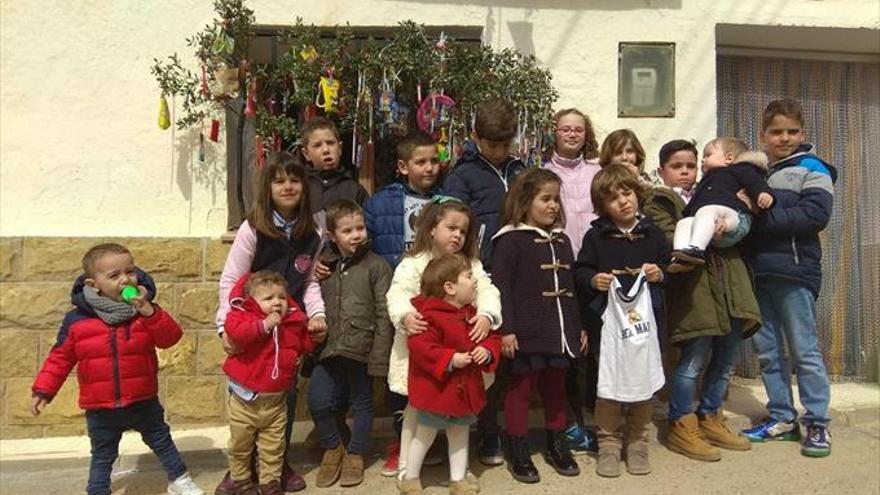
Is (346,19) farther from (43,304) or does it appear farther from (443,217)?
(43,304)

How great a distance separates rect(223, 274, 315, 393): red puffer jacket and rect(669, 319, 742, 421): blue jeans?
204 cm

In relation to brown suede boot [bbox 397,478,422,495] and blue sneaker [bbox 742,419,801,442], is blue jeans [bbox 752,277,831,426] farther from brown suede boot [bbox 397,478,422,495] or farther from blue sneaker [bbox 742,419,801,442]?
brown suede boot [bbox 397,478,422,495]

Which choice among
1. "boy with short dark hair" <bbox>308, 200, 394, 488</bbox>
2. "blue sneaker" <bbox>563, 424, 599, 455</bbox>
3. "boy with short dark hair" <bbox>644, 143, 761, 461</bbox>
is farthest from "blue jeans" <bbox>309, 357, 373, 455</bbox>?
"boy with short dark hair" <bbox>644, 143, 761, 461</bbox>

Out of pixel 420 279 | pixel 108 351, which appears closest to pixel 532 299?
pixel 420 279

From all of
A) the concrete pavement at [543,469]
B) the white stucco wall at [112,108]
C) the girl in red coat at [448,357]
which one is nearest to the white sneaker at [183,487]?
the concrete pavement at [543,469]

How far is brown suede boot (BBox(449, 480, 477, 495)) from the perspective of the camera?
3207mm

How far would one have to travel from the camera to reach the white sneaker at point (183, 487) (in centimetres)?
330

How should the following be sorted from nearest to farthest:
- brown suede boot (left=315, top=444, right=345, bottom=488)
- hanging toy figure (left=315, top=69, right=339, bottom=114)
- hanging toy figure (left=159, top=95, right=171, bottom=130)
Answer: brown suede boot (left=315, top=444, right=345, bottom=488) < hanging toy figure (left=315, top=69, right=339, bottom=114) < hanging toy figure (left=159, top=95, right=171, bottom=130)

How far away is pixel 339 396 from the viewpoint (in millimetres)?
3422

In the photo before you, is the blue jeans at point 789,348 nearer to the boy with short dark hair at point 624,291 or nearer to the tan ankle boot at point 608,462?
the boy with short dark hair at point 624,291

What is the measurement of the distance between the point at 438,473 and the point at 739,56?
373 centimetres

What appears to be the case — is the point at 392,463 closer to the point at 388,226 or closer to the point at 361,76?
the point at 388,226

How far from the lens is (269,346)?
122 inches

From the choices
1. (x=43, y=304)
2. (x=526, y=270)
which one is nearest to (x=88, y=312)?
(x=43, y=304)
